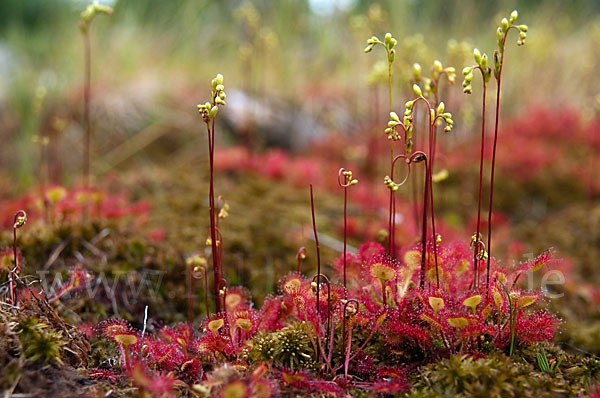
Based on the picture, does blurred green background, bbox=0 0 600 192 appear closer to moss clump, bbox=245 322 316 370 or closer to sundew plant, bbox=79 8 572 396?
sundew plant, bbox=79 8 572 396

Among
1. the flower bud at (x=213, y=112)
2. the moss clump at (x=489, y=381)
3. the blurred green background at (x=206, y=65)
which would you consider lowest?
the moss clump at (x=489, y=381)

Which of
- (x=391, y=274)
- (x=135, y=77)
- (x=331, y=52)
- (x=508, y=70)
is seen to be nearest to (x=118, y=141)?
(x=135, y=77)

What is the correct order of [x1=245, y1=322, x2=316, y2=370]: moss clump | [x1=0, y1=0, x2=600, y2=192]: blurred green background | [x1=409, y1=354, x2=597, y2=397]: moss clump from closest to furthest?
1. [x1=409, y1=354, x2=597, y2=397]: moss clump
2. [x1=245, y1=322, x2=316, y2=370]: moss clump
3. [x1=0, y1=0, x2=600, y2=192]: blurred green background

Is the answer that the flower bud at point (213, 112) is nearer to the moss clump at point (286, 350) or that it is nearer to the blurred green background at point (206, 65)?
the moss clump at point (286, 350)

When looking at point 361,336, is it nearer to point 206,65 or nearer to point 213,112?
point 213,112

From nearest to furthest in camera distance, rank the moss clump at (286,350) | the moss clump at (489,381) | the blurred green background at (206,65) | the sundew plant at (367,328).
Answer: the moss clump at (489,381), the sundew plant at (367,328), the moss clump at (286,350), the blurred green background at (206,65)

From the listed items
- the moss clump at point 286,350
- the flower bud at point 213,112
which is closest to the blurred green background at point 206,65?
the flower bud at point 213,112

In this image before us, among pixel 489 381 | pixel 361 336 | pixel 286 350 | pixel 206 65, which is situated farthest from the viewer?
pixel 206 65

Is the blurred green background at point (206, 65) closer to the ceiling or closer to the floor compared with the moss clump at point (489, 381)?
closer to the ceiling

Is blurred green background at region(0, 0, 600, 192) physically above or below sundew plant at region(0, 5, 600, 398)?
above

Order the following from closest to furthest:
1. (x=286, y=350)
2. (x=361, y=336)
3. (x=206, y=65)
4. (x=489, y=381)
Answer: (x=489, y=381) < (x=286, y=350) < (x=361, y=336) < (x=206, y=65)

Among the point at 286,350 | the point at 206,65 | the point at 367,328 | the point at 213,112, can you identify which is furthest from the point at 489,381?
the point at 206,65

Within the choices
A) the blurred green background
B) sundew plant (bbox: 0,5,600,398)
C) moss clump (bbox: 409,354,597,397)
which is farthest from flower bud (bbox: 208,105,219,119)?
the blurred green background
